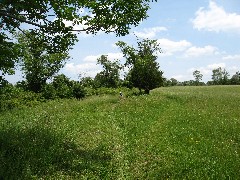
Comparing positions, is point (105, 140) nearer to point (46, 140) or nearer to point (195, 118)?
point (46, 140)

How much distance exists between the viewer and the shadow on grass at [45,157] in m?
12.3

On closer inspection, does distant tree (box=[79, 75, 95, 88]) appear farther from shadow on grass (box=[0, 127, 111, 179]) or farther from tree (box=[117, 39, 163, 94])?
shadow on grass (box=[0, 127, 111, 179])

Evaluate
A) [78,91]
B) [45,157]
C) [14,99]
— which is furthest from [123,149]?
[78,91]

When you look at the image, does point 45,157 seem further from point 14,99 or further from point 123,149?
point 14,99

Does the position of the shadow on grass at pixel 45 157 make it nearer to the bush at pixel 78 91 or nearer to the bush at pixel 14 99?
the bush at pixel 14 99

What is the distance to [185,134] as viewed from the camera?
18531 millimetres

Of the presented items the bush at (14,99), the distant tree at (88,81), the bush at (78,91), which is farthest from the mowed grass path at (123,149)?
the distant tree at (88,81)

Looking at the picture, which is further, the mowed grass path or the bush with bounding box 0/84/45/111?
the bush with bounding box 0/84/45/111

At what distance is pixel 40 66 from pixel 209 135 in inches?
1785

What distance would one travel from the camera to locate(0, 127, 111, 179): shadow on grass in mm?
12281

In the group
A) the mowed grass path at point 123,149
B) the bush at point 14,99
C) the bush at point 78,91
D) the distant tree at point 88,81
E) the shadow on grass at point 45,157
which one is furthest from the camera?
the distant tree at point 88,81

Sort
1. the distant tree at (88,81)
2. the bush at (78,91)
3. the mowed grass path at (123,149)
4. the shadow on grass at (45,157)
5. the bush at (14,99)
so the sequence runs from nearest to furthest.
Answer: the shadow on grass at (45,157), the mowed grass path at (123,149), the bush at (14,99), the bush at (78,91), the distant tree at (88,81)

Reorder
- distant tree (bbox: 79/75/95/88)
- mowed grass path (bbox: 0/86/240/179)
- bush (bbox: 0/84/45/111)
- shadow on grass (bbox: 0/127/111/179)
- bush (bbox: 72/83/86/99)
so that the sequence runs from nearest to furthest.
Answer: shadow on grass (bbox: 0/127/111/179) < mowed grass path (bbox: 0/86/240/179) < bush (bbox: 0/84/45/111) < bush (bbox: 72/83/86/99) < distant tree (bbox: 79/75/95/88)

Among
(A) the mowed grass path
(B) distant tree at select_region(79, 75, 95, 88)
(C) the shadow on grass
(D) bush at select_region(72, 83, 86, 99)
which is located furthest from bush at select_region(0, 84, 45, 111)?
(B) distant tree at select_region(79, 75, 95, 88)
